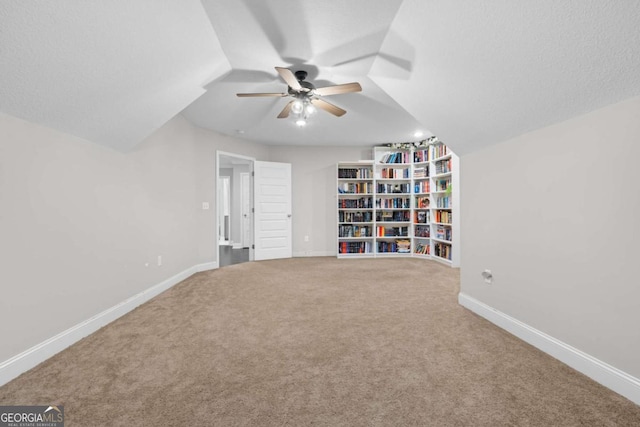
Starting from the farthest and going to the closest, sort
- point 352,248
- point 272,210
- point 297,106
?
1. point 352,248
2. point 272,210
3. point 297,106

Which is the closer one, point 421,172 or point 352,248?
point 421,172

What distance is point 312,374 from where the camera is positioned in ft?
5.45

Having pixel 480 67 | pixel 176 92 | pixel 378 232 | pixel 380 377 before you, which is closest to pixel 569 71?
pixel 480 67

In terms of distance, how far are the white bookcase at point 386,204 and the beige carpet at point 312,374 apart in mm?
3032

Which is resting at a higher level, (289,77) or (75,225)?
(289,77)

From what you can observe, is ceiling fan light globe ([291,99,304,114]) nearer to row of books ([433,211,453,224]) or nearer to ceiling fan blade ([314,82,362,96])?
ceiling fan blade ([314,82,362,96])

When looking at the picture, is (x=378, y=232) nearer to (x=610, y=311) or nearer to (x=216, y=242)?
(x=216, y=242)

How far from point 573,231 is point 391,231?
4264 mm

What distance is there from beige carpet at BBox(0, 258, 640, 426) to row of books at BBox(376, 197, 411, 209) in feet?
10.7

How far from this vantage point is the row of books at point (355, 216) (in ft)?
19.6

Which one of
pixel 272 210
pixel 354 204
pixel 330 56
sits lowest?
pixel 272 210

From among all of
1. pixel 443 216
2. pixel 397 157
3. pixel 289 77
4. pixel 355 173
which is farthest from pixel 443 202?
pixel 289 77

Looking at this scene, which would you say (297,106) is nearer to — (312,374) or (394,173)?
(312,374)

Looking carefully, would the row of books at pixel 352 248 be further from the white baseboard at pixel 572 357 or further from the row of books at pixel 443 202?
the white baseboard at pixel 572 357
